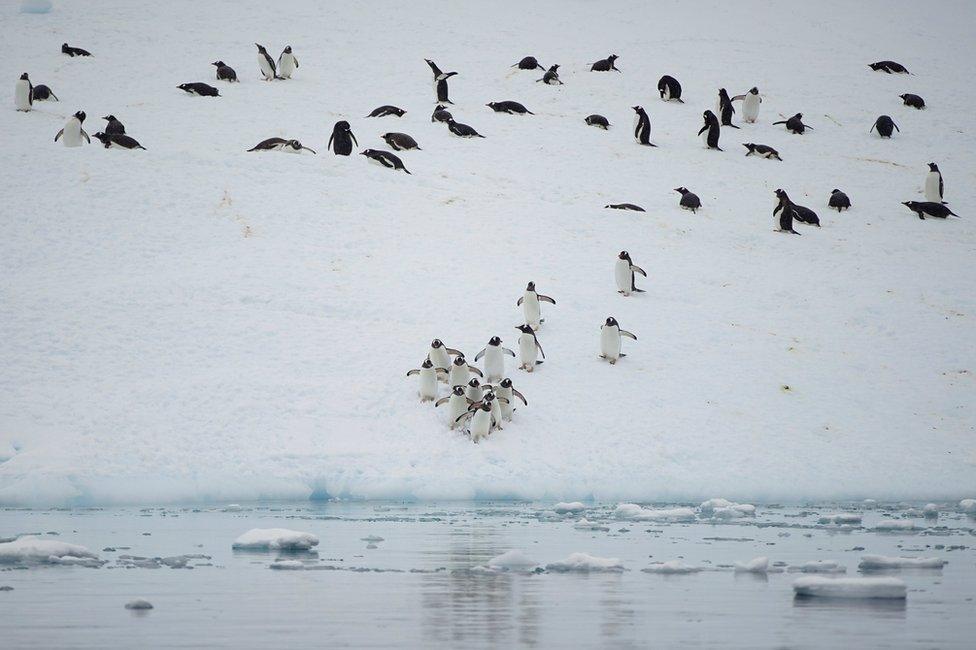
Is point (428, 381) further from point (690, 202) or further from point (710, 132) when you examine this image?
point (710, 132)

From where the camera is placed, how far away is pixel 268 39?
36594mm

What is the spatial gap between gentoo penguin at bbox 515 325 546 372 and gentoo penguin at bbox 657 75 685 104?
18617 mm

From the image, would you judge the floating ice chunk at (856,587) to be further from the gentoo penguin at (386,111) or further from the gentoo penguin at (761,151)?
the gentoo penguin at (386,111)

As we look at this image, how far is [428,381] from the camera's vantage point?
48.3 feet

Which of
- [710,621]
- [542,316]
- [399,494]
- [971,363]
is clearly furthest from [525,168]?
[710,621]

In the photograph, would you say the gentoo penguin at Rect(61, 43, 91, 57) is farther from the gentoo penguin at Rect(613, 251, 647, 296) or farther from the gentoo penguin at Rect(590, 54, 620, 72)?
the gentoo penguin at Rect(613, 251, 647, 296)

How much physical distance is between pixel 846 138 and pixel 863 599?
25.3 m

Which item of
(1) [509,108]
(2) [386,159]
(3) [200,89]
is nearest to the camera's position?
(2) [386,159]

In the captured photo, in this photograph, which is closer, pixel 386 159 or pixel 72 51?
pixel 386 159

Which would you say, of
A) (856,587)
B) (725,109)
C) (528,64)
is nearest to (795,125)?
(725,109)

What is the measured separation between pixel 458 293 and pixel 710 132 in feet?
41.1

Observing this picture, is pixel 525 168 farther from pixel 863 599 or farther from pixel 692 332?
pixel 863 599

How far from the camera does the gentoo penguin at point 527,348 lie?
15.7 m

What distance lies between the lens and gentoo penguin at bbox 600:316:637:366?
16.0 metres
